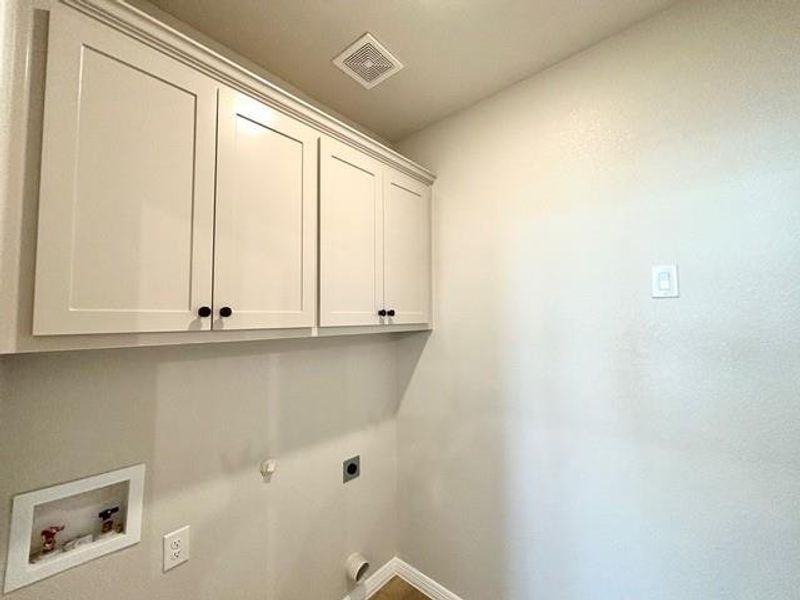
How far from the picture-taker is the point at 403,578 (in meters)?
1.96

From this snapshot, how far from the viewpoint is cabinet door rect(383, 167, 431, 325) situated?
166cm

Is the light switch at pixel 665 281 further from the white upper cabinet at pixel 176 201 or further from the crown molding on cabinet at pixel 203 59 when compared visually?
the crown molding on cabinet at pixel 203 59

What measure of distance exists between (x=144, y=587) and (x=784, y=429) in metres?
2.09

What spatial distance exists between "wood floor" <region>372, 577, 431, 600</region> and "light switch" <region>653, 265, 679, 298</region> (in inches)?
77.1

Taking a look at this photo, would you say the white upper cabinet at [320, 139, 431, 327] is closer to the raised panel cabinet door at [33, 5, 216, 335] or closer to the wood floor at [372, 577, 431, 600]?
the raised panel cabinet door at [33, 5, 216, 335]

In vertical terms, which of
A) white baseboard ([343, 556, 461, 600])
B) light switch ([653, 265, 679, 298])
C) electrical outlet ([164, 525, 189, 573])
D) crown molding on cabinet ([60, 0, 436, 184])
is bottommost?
white baseboard ([343, 556, 461, 600])

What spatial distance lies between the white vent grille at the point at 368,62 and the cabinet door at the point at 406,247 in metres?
0.42

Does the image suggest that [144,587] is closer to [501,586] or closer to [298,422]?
[298,422]

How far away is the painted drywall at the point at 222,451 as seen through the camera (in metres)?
0.94

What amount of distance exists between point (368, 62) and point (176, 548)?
6.78ft

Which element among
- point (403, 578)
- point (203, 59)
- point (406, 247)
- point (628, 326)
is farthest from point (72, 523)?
point (628, 326)

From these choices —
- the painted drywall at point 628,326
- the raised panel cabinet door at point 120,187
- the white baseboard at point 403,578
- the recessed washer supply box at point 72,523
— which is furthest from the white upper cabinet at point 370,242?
the white baseboard at point 403,578

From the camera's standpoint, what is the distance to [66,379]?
0.97 m

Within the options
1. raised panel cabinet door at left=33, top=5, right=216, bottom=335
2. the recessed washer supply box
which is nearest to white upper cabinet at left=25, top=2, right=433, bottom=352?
raised panel cabinet door at left=33, top=5, right=216, bottom=335
